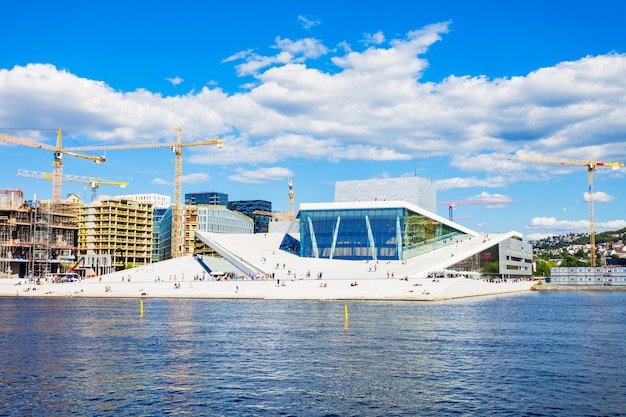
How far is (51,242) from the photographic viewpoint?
13950cm

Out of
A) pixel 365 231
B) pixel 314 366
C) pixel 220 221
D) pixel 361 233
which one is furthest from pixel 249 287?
pixel 220 221

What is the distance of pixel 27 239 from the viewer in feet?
430

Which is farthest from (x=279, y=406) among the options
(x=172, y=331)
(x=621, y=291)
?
(x=621, y=291)

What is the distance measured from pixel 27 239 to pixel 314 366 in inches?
4522

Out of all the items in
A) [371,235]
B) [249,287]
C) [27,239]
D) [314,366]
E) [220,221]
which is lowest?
[314,366]

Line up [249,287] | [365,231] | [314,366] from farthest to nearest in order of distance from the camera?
[365,231] < [249,287] < [314,366]

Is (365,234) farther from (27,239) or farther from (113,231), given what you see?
(113,231)

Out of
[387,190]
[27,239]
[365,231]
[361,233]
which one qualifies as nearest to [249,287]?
[361,233]

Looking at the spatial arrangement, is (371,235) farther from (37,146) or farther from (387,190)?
(37,146)

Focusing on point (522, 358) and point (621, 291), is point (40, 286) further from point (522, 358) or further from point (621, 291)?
point (621, 291)

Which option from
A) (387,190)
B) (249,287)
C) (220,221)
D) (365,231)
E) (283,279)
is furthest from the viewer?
(220,221)

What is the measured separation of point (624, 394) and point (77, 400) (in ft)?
65.1

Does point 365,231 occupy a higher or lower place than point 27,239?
lower

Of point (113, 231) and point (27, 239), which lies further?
point (113, 231)
